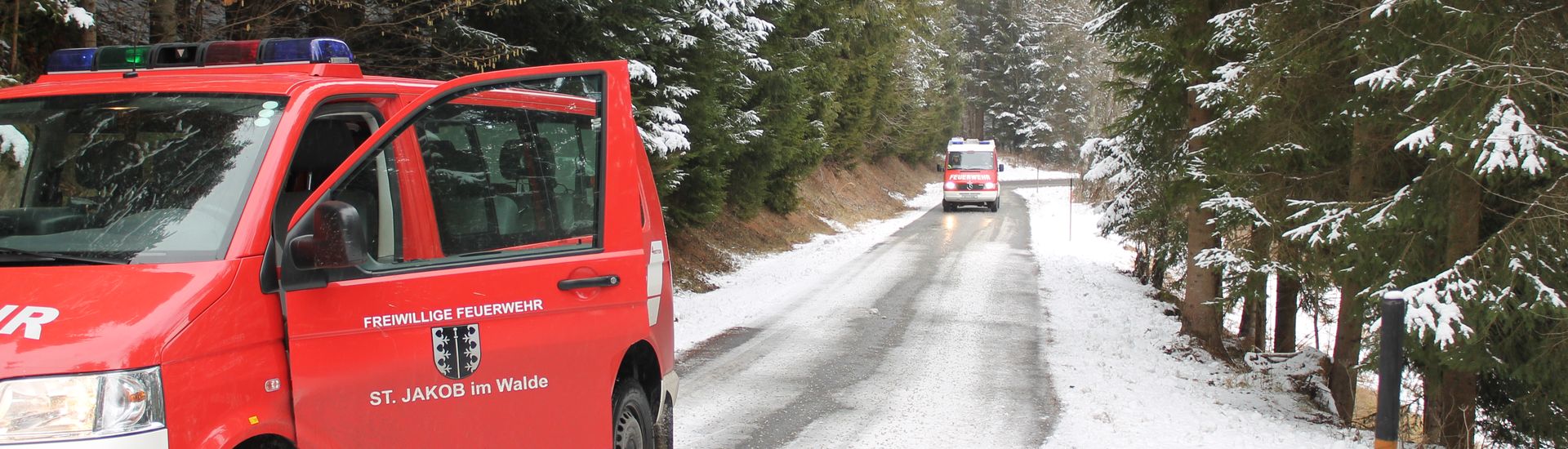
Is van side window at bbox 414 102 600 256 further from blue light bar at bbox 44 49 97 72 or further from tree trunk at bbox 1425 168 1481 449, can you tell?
tree trunk at bbox 1425 168 1481 449

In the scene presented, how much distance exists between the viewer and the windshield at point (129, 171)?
3004 millimetres

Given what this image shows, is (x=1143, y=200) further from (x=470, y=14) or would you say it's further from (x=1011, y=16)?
(x=1011, y=16)

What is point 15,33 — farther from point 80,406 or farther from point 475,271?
point 80,406

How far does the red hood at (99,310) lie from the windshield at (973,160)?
119 feet

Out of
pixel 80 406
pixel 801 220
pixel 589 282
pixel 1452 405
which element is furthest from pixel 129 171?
pixel 801 220

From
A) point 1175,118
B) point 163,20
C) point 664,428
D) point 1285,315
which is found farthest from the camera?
point 1285,315

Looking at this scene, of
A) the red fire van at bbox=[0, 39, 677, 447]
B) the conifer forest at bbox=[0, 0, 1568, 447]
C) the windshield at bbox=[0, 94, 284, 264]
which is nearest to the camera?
the red fire van at bbox=[0, 39, 677, 447]

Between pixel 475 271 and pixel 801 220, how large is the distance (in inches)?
990

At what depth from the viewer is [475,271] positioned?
367cm

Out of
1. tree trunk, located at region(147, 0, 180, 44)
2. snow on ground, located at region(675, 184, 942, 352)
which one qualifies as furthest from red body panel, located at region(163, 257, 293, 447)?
snow on ground, located at region(675, 184, 942, 352)

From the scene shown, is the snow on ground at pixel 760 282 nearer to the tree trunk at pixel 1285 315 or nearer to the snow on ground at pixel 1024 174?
the tree trunk at pixel 1285 315

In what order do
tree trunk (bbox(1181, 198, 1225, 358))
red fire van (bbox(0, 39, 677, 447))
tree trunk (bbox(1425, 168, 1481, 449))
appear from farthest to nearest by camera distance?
tree trunk (bbox(1181, 198, 1225, 358))
tree trunk (bbox(1425, 168, 1481, 449))
red fire van (bbox(0, 39, 677, 447))

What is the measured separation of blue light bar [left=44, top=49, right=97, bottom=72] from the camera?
3967mm

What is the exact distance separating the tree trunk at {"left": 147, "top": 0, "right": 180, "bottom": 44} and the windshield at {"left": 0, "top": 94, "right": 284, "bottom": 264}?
14.2 ft
